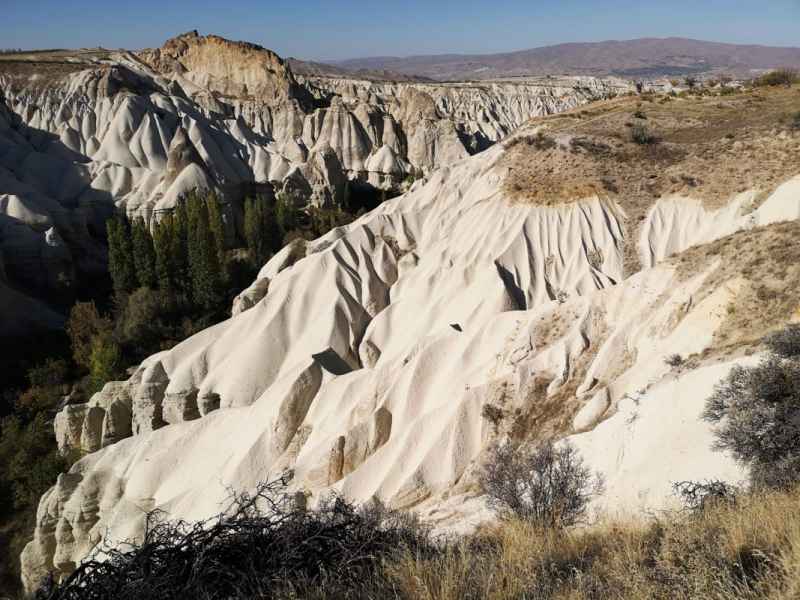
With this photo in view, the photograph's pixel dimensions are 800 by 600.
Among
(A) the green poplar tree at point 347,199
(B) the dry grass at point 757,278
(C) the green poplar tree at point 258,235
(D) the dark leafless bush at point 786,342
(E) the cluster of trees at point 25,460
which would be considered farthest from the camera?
(A) the green poplar tree at point 347,199

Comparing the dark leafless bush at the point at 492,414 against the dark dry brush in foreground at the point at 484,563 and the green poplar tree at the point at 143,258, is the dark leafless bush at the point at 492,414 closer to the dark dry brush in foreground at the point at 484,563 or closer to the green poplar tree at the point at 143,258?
the dark dry brush in foreground at the point at 484,563

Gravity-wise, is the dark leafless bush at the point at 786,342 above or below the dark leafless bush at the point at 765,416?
above

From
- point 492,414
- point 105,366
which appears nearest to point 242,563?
point 492,414

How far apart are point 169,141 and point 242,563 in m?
53.3

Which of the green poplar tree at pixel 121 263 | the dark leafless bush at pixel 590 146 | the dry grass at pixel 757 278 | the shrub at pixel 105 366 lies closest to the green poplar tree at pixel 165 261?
the green poplar tree at pixel 121 263

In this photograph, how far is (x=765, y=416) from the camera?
640 centimetres

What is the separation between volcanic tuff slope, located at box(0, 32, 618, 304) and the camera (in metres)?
38.8

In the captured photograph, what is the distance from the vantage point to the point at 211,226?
35.9 meters

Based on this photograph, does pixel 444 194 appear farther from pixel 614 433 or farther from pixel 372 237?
pixel 614 433

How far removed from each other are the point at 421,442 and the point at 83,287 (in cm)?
3123

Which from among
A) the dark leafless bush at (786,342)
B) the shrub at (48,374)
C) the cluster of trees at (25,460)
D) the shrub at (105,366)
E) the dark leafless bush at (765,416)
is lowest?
the cluster of trees at (25,460)

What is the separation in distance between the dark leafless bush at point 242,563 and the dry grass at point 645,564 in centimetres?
49

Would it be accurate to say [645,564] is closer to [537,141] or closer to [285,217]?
[537,141]

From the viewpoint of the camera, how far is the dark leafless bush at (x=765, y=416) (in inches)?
233
